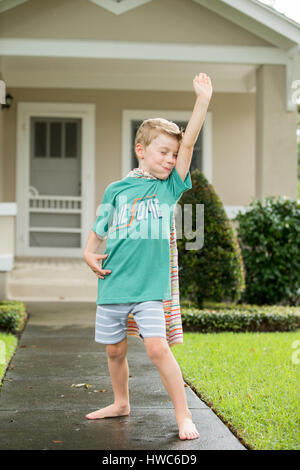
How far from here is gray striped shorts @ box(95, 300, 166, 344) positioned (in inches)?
116

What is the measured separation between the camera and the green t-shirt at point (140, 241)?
298cm

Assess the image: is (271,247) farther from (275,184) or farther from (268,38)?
(268,38)

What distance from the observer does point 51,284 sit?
8.16 metres

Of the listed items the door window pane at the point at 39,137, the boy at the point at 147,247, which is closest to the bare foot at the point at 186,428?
the boy at the point at 147,247

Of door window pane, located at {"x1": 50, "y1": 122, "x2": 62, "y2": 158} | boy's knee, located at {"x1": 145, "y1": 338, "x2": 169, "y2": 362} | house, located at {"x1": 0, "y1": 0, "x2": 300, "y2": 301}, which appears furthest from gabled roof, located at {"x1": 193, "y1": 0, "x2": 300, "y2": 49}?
boy's knee, located at {"x1": 145, "y1": 338, "x2": 169, "y2": 362}

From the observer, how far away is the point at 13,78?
9.66m

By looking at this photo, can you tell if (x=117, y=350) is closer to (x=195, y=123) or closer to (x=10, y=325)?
(x=195, y=123)

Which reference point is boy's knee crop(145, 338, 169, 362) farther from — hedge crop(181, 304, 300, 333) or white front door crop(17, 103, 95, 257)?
white front door crop(17, 103, 95, 257)

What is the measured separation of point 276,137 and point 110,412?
6.03m

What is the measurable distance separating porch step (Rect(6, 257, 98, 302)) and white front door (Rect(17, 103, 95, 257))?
4.76ft

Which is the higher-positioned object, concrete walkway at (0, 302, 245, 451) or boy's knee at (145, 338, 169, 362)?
boy's knee at (145, 338, 169, 362)

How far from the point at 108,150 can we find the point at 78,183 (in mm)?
751
